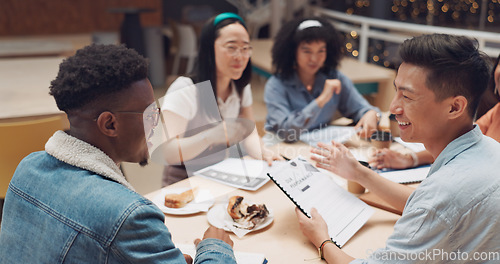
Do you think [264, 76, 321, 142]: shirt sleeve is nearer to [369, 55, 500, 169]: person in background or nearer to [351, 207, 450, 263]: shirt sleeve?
[369, 55, 500, 169]: person in background

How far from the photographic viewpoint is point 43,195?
0.88 meters

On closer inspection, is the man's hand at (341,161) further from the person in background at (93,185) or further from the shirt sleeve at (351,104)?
the shirt sleeve at (351,104)

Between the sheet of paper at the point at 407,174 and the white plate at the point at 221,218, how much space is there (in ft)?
1.81

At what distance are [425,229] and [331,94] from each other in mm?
1476

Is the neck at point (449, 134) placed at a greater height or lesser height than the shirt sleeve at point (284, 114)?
greater

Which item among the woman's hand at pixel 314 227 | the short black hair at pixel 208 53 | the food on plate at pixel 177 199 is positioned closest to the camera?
the woman's hand at pixel 314 227

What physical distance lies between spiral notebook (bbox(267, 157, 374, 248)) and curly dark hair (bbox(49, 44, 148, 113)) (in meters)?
0.53

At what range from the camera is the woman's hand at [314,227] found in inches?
46.6

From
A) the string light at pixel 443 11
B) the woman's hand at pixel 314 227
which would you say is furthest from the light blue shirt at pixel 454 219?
the string light at pixel 443 11

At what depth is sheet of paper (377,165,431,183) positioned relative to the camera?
5.29 ft

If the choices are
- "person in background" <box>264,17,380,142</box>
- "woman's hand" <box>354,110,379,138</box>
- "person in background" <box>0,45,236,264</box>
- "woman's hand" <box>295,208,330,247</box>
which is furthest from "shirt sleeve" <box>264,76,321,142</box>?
"person in background" <box>0,45,236,264</box>

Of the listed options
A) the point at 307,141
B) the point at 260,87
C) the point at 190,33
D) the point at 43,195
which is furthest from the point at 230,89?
the point at 190,33

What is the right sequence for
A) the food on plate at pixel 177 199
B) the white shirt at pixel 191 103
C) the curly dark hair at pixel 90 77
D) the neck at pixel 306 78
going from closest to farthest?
the curly dark hair at pixel 90 77
the food on plate at pixel 177 199
the white shirt at pixel 191 103
the neck at pixel 306 78

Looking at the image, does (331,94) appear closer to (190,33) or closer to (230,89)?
(230,89)
